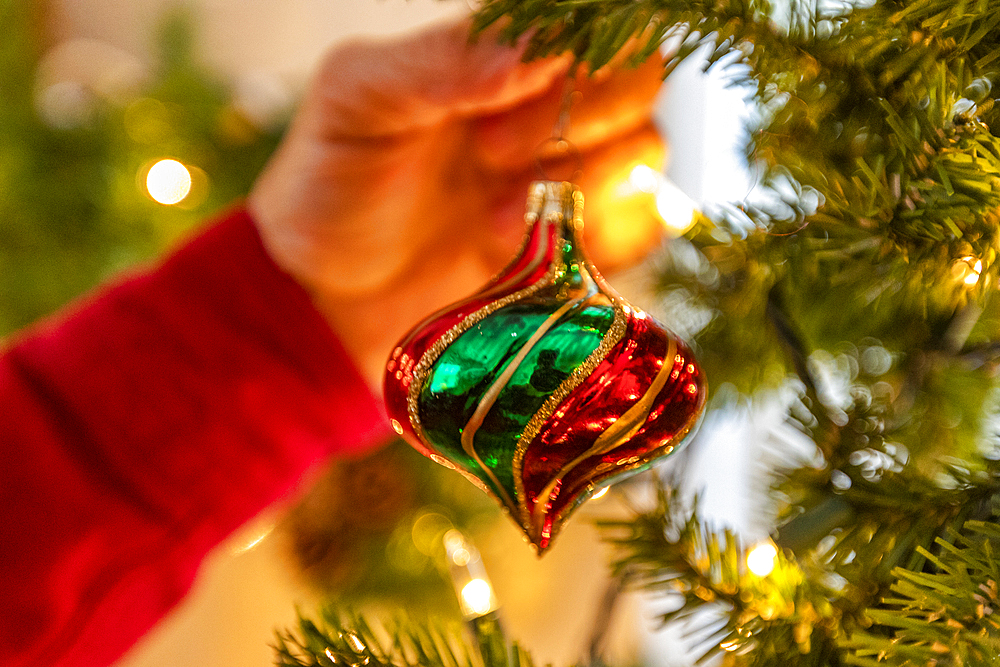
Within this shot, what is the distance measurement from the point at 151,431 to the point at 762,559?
1.11 feet

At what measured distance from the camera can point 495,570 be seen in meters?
0.95

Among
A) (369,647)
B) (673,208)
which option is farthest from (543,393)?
(673,208)

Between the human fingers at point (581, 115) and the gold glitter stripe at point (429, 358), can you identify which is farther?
the human fingers at point (581, 115)

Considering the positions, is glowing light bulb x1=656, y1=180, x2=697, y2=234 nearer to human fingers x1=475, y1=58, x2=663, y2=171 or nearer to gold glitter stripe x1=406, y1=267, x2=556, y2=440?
human fingers x1=475, y1=58, x2=663, y2=171

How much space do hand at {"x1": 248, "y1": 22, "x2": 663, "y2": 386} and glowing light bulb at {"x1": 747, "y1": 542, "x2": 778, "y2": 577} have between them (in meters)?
0.20

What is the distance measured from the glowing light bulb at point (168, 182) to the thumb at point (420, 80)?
395 mm

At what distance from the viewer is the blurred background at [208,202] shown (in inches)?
29.0

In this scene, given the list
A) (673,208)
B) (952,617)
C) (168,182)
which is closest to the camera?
(952,617)

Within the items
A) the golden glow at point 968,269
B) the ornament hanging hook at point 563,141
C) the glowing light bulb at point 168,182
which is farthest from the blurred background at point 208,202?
the golden glow at point 968,269

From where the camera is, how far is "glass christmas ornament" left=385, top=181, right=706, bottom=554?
21cm

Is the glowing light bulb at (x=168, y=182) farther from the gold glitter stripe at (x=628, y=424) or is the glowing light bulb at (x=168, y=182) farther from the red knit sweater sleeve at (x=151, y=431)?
the gold glitter stripe at (x=628, y=424)

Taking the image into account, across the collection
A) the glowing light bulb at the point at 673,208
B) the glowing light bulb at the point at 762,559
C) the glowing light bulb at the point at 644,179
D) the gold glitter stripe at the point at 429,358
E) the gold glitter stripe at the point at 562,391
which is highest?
the gold glitter stripe at the point at 429,358

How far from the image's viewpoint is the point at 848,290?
11.9 inches

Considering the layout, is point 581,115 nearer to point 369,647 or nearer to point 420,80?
point 420,80
